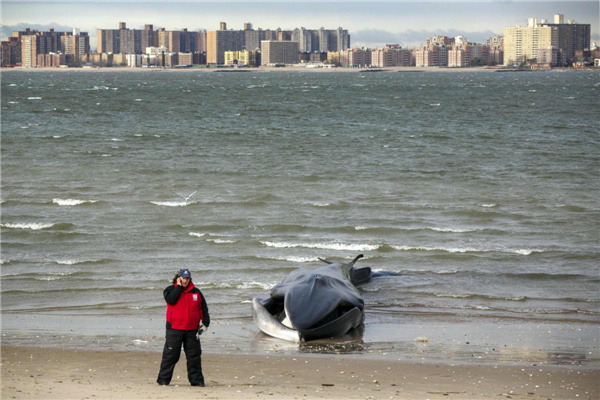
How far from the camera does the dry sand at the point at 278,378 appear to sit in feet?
28.9

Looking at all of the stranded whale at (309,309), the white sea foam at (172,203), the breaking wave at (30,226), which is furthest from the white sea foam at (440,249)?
the breaking wave at (30,226)

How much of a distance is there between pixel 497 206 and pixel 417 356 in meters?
15.7

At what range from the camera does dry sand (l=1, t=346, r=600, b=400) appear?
880 centimetres

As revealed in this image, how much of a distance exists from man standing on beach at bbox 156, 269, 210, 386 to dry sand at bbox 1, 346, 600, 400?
0.61ft

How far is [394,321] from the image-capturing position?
44.2 ft

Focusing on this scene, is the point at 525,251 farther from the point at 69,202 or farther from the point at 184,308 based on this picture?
the point at 69,202

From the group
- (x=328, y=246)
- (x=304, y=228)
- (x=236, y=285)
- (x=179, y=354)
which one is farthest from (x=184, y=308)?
(x=304, y=228)

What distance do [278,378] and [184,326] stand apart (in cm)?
144

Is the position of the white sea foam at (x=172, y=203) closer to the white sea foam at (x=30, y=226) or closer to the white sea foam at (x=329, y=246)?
the white sea foam at (x=30, y=226)

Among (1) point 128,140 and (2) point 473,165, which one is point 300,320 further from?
(1) point 128,140

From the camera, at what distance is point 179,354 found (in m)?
9.12

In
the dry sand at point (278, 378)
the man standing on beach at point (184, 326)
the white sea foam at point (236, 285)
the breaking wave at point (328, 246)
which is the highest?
the man standing on beach at point (184, 326)

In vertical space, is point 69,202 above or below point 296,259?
above

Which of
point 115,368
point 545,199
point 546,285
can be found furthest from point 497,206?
point 115,368
